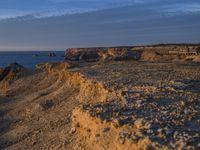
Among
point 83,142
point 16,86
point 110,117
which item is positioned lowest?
point 16,86

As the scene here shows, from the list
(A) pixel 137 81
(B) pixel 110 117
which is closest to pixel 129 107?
(B) pixel 110 117

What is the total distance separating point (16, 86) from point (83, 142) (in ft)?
83.1

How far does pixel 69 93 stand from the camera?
27.8 m

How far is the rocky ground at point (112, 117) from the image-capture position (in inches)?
429

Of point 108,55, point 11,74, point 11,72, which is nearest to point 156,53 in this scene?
point 11,72

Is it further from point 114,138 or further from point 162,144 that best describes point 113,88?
point 162,144

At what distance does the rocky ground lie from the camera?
35.8 ft

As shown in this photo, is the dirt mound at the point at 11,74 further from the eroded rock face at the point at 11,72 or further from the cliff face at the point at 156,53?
the cliff face at the point at 156,53

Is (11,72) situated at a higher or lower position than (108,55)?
higher

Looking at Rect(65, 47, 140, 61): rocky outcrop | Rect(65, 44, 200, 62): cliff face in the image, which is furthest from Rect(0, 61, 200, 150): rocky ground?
Rect(65, 47, 140, 61): rocky outcrop

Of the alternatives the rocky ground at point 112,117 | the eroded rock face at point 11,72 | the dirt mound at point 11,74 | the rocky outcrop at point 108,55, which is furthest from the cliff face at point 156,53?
the rocky ground at point 112,117

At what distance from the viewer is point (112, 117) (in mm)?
12602

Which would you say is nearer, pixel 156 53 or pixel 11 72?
pixel 11 72

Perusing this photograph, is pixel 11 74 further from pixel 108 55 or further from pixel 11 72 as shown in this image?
pixel 108 55
